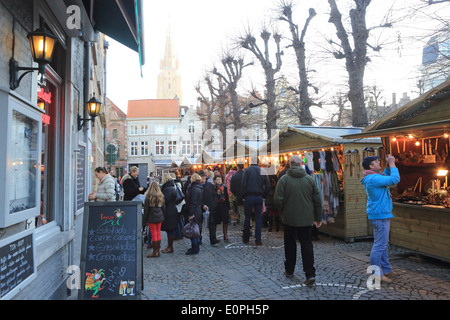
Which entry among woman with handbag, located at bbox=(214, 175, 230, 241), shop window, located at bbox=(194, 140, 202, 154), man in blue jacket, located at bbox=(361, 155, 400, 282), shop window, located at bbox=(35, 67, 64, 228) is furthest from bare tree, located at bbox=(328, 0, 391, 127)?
shop window, located at bbox=(194, 140, 202, 154)

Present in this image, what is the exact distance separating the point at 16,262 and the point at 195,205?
4266 mm

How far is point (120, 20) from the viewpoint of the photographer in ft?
19.4

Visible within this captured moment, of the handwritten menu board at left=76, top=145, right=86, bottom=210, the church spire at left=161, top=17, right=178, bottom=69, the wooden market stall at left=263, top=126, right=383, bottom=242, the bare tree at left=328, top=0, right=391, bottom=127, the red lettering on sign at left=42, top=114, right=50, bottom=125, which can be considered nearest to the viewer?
the red lettering on sign at left=42, top=114, right=50, bottom=125

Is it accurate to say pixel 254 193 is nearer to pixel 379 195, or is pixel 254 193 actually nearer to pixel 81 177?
pixel 379 195

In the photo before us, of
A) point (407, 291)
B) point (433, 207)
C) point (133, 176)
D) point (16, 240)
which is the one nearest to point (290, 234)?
point (407, 291)

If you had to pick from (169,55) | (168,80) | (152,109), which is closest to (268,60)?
(152,109)

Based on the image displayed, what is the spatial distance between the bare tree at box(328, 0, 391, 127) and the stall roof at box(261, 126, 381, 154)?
1252mm

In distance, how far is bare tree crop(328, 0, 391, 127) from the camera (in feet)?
34.6

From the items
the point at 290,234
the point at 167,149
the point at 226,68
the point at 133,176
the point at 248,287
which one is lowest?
the point at 248,287

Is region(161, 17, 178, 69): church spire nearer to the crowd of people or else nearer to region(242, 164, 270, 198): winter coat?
the crowd of people
